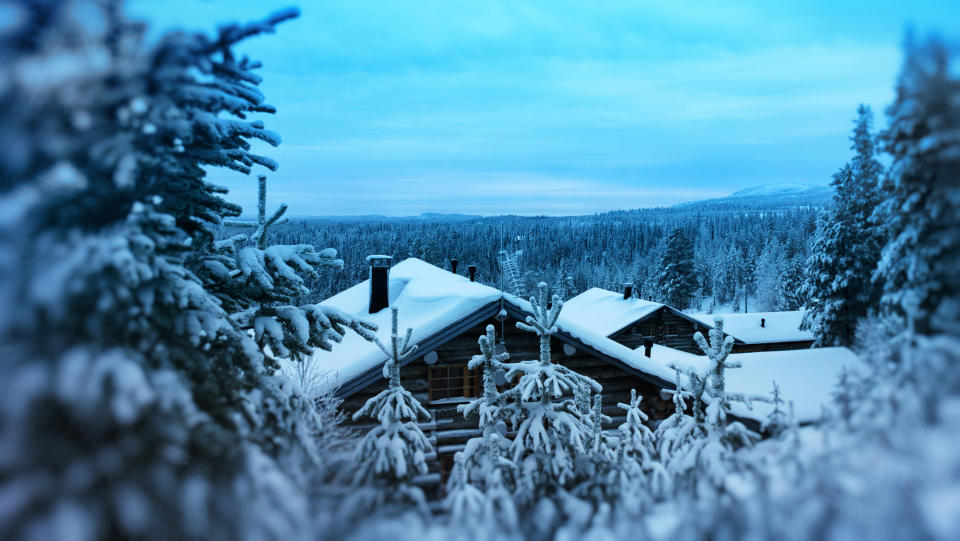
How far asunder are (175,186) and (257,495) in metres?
2.73

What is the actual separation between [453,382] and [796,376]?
6.56 metres

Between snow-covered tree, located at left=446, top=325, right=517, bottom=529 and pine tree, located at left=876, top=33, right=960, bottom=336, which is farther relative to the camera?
snow-covered tree, located at left=446, top=325, right=517, bottom=529

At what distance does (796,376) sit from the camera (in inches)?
312

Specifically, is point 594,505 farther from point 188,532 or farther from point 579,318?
point 579,318

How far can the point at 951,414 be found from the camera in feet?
7.23

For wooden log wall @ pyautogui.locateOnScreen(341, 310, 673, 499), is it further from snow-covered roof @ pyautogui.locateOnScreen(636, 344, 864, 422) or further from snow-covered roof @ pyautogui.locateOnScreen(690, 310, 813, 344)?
snow-covered roof @ pyautogui.locateOnScreen(690, 310, 813, 344)

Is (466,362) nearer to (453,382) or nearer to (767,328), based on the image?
(453,382)

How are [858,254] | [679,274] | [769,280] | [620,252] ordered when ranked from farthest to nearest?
[620,252] < [769,280] < [679,274] < [858,254]

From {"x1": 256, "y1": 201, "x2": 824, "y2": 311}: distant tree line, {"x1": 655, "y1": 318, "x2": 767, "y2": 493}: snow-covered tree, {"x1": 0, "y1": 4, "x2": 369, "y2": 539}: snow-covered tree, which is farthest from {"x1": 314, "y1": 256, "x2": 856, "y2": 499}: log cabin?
{"x1": 256, "y1": 201, "x2": 824, "y2": 311}: distant tree line

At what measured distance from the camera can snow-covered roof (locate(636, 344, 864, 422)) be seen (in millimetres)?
4762

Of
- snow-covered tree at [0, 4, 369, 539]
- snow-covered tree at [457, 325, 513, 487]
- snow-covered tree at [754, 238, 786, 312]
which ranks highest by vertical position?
snow-covered tree at [0, 4, 369, 539]

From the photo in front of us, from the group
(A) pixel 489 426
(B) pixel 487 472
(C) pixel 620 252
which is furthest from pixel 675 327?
(C) pixel 620 252

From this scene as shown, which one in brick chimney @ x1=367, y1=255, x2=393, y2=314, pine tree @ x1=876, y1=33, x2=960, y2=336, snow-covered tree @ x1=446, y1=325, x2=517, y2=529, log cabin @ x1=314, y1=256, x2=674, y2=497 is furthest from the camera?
brick chimney @ x1=367, y1=255, x2=393, y2=314

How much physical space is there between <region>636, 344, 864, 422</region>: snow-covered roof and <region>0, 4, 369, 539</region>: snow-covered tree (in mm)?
3710
